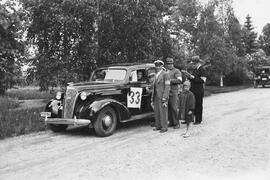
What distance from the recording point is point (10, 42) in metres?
17.4

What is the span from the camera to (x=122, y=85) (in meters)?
10.1

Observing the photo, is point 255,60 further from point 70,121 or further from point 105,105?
point 70,121

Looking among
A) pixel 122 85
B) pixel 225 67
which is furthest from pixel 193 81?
pixel 225 67

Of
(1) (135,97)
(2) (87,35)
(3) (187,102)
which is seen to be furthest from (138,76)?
(2) (87,35)

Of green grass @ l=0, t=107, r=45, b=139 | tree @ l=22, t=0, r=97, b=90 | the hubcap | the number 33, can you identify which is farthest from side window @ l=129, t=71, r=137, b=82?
tree @ l=22, t=0, r=97, b=90

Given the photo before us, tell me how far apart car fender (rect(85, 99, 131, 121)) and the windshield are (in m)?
1.02

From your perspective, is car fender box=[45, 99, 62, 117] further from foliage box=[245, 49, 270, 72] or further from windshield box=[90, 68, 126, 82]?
foliage box=[245, 49, 270, 72]

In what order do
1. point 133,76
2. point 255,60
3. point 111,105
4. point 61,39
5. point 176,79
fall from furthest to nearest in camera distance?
point 255,60 < point 61,39 < point 133,76 < point 176,79 < point 111,105

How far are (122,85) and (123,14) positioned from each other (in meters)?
5.64

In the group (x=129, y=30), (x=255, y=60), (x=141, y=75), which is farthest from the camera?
(x=255, y=60)

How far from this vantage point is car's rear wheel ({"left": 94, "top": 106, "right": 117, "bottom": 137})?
29.5ft

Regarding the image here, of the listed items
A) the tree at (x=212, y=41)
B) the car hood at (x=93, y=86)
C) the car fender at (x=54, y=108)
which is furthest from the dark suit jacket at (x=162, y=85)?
the tree at (x=212, y=41)

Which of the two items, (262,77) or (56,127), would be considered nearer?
(56,127)

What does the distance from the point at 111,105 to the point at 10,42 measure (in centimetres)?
998
